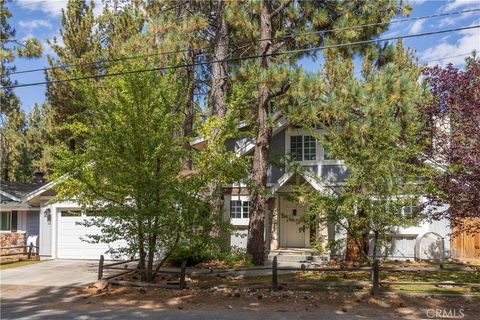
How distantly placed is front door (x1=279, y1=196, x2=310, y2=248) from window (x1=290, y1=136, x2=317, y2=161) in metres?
1.95

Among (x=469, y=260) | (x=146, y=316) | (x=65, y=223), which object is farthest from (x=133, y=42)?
(x=469, y=260)

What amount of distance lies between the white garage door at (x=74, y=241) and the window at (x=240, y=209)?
17.7 ft

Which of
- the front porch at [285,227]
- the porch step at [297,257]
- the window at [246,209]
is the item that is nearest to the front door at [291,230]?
the front porch at [285,227]

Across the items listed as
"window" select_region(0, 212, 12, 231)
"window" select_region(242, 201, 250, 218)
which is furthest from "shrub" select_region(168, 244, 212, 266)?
"window" select_region(0, 212, 12, 231)

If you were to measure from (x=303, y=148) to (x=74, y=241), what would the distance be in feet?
33.9

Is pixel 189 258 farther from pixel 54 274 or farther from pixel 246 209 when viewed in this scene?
pixel 54 274

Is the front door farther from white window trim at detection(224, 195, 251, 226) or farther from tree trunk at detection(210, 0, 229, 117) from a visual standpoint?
tree trunk at detection(210, 0, 229, 117)

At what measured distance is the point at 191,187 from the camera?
11820 mm

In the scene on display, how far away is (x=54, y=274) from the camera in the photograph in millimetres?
14938

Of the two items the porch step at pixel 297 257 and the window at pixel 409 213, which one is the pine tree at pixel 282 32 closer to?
the porch step at pixel 297 257

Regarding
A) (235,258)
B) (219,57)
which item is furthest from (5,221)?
(219,57)

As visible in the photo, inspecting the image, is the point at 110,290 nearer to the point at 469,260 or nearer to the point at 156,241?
the point at 156,241

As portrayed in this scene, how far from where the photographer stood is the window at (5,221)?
76.6ft

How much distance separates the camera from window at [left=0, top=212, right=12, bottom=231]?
76.6 ft
